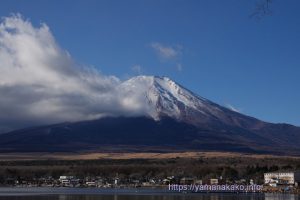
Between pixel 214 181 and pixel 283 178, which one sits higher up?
pixel 283 178

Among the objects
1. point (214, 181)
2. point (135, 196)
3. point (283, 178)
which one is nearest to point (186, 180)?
point (214, 181)

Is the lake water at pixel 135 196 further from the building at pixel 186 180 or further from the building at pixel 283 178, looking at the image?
the building at pixel 186 180

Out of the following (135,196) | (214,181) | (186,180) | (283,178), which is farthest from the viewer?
(186,180)

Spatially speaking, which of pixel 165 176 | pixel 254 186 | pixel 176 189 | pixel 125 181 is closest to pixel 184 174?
pixel 165 176

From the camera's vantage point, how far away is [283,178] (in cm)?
15675

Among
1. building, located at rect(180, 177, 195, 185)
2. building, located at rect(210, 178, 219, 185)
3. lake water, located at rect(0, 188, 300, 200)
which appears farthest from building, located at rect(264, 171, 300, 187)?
lake water, located at rect(0, 188, 300, 200)

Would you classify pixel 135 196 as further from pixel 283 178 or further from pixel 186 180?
pixel 186 180

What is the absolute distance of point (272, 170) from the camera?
177250mm

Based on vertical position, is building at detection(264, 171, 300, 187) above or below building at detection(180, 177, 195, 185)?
above

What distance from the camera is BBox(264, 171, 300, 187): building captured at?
154750mm

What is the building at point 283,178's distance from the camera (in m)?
155

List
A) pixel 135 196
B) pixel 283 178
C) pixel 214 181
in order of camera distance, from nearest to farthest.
Answer: pixel 135 196, pixel 283 178, pixel 214 181

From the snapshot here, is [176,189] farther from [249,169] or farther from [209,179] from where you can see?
[249,169]

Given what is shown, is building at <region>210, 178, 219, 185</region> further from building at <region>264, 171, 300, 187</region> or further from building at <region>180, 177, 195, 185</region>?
building at <region>264, 171, 300, 187</region>
